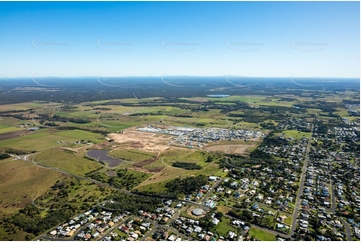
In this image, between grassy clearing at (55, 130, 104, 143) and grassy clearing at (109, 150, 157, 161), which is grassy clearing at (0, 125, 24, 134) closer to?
grassy clearing at (55, 130, 104, 143)

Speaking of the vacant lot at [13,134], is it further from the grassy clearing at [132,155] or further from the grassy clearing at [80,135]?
the grassy clearing at [132,155]

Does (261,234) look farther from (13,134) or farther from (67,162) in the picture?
(13,134)

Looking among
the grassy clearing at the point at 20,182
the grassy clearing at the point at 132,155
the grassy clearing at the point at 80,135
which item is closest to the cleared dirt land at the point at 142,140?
the grassy clearing at the point at 132,155

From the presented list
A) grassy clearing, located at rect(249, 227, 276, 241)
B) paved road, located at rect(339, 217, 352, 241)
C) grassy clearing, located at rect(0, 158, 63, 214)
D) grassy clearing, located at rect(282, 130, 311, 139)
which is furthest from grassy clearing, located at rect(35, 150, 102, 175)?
grassy clearing, located at rect(282, 130, 311, 139)

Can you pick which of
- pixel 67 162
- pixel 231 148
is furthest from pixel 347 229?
pixel 67 162

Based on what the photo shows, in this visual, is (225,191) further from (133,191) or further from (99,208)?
(99,208)

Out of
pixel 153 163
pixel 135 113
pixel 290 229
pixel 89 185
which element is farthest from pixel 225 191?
pixel 135 113

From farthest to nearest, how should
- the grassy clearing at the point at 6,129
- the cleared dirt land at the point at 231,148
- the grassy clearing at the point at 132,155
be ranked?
the grassy clearing at the point at 6,129, the cleared dirt land at the point at 231,148, the grassy clearing at the point at 132,155
